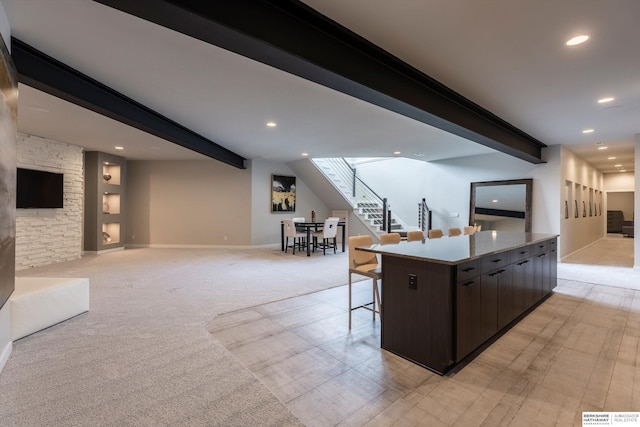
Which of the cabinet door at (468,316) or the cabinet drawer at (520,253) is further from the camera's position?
the cabinet drawer at (520,253)

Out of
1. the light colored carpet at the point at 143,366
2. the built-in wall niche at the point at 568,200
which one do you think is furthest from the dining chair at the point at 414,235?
the built-in wall niche at the point at 568,200

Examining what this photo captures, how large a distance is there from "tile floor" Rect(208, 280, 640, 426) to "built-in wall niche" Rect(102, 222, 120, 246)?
6.71m

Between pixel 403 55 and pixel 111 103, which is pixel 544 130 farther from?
pixel 111 103

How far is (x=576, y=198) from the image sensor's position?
8.15 m

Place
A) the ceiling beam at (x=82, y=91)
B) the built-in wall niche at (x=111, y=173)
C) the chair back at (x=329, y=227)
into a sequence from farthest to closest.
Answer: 1. the built-in wall niche at (x=111, y=173)
2. the chair back at (x=329, y=227)
3. the ceiling beam at (x=82, y=91)

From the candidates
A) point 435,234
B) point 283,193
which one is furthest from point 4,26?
point 283,193

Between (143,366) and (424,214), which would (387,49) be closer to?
(143,366)

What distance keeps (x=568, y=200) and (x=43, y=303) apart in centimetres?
1012

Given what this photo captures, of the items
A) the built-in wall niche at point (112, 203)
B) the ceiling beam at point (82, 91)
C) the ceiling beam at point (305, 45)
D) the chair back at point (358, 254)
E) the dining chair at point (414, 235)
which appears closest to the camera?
the ceiling beam at point (305, 45)

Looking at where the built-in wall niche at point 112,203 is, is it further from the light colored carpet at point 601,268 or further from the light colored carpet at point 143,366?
the light colored carpet at point 601,268

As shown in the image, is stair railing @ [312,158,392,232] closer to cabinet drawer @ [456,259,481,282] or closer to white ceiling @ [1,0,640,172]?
white ceiling @ [1,0,640,172]

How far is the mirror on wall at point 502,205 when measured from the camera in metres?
7.25

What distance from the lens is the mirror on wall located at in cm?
725

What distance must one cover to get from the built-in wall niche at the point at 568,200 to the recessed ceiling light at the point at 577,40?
19.0 feet
